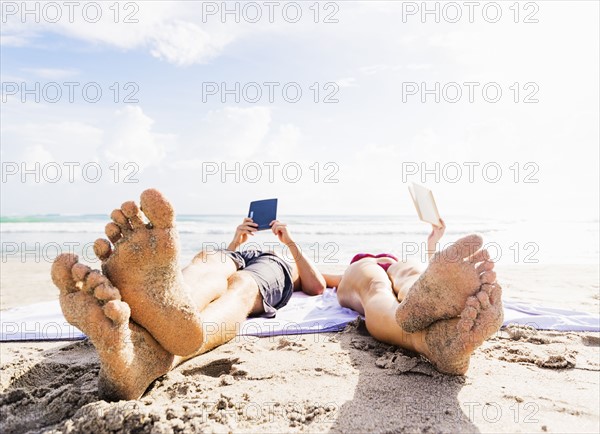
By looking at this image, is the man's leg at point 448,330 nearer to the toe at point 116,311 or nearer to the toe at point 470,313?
the toe at point 470,313

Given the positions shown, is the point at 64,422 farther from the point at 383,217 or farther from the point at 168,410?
the point at 383,217

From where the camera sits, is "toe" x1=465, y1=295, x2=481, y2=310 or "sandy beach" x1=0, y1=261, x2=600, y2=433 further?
"toe" x1=465, y1=295, x2=481, y2=310

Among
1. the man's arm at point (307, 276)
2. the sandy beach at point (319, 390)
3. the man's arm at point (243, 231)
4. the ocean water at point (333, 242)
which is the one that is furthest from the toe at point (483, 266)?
the ocean water at point (333, 242)

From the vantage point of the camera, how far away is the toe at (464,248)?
69.1 inches

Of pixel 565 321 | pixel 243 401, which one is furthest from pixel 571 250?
pixel 243 401

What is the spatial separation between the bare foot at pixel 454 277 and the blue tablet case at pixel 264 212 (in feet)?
6.79

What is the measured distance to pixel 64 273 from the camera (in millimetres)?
1552

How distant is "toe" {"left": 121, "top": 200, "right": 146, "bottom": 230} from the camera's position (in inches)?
64.2

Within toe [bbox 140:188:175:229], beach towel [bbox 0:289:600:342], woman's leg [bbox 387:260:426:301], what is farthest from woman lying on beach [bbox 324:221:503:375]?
toe [bbox 140:188:175:229]

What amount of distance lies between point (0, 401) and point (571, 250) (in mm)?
9788

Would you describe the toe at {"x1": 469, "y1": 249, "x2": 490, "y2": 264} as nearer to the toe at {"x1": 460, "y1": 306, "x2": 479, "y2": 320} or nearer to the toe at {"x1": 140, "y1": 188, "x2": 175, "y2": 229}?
the toe at {"x1": 460, "y1": 306, "x2": 479, "y2": 320}

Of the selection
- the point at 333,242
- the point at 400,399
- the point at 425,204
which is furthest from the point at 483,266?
the point at 333,242

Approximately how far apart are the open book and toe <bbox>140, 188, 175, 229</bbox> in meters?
2.12

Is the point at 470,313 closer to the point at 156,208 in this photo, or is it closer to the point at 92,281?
the point at 156,208
